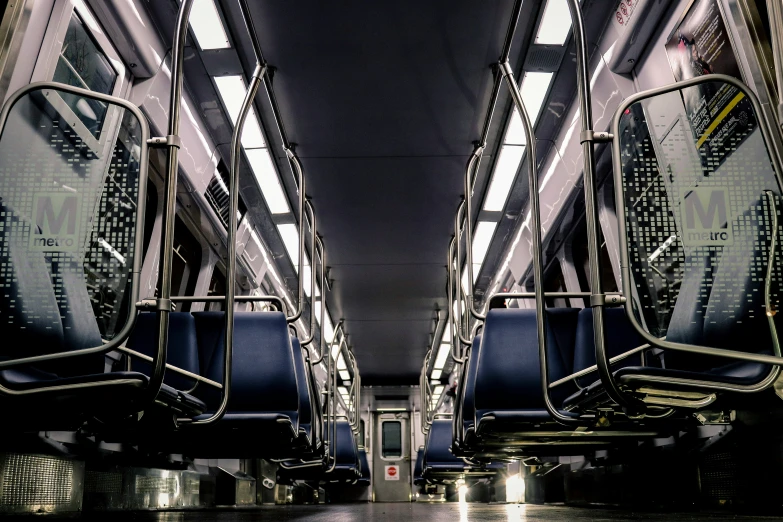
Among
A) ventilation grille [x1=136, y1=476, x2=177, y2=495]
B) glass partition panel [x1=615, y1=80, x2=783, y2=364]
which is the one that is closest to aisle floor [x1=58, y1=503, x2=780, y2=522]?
ventilation grille [x1=136, y1=476, x2=177, y2=495]

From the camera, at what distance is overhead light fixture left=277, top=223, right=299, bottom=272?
310 inches

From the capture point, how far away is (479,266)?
947cm

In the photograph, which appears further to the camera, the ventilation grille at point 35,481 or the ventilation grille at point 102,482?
the ventilation grille at point 102,482

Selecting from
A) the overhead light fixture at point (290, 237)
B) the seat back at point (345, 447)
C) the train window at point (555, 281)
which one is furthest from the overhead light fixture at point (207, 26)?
the seat back at point (345, 447)

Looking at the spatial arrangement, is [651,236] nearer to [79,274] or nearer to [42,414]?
[79,274]

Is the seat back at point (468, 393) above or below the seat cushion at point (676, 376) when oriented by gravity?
above

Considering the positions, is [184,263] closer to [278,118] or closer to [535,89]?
[278,118]

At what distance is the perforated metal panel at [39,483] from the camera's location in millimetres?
3555

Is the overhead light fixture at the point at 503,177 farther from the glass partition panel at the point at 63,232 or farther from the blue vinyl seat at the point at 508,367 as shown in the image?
the glass partition panel at the point at 63,232

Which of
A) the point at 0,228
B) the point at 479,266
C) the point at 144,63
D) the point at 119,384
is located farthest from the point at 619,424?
the point at 479,266

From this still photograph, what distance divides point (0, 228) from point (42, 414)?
2.14 ft

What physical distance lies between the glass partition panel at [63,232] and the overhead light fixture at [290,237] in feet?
17.7

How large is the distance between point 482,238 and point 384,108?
3.27m

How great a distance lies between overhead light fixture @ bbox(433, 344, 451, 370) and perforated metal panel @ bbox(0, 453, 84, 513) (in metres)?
9.86
